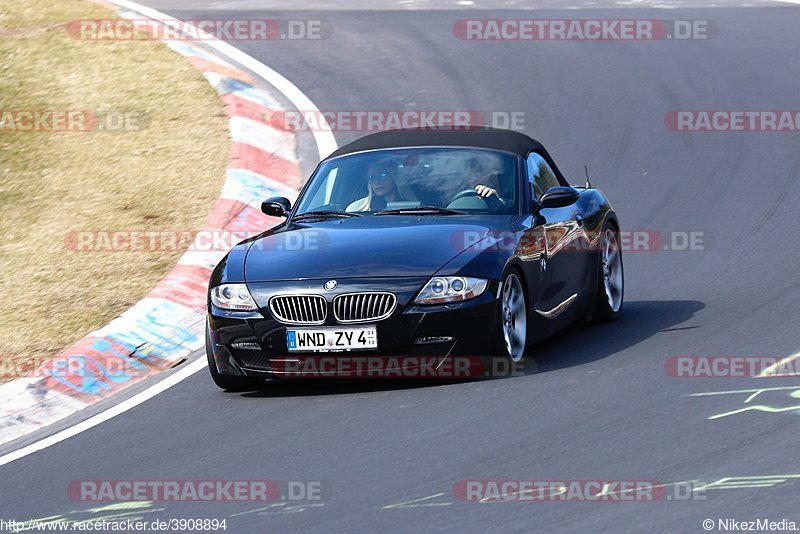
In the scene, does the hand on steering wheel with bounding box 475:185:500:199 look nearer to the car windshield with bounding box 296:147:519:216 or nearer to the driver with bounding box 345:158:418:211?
the car windshield with bounding box 296:147:519:216

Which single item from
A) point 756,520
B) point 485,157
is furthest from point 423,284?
point 756,520

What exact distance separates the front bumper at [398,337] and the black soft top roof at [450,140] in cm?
176

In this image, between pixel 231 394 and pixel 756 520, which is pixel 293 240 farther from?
pixel 756 520

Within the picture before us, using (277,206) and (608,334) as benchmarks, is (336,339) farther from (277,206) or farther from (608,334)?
(608,334)

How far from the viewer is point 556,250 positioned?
33.0 ft

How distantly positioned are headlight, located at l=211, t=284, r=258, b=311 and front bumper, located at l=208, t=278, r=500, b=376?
6 centimetres

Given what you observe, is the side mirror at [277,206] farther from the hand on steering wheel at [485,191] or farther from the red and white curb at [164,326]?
the hand on steering wheel at [485,191]

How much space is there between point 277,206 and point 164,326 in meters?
1.41

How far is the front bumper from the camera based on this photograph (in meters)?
8.70

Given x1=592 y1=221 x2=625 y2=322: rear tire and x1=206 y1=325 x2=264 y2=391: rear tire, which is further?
x1=592 y1=221 x2=625 y2=322: rear tire

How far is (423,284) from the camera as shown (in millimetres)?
8750

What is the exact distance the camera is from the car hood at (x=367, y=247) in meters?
8.90

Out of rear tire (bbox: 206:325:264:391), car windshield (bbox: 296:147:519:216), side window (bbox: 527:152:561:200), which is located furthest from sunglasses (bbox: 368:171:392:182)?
rear tire (bbox: 206:325:264:391)

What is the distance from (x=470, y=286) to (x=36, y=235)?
6.43 meters
